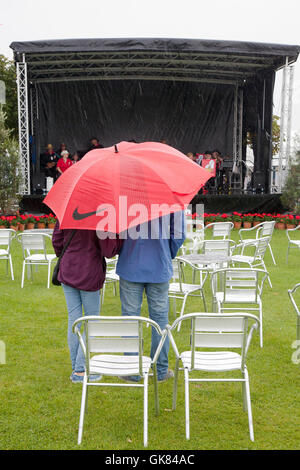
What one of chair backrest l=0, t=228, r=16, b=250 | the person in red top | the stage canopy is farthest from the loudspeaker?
chair backrest l=0, t=228, r=16, b=250

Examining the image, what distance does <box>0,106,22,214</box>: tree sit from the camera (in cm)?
1446

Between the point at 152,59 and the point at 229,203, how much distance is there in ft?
17.5

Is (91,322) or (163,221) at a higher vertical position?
(163,221)

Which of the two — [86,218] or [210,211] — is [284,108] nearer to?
[210,211]

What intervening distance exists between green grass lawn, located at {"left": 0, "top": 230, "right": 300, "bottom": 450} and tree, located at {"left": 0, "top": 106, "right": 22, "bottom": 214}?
9660 mm

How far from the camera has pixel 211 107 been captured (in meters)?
20.1

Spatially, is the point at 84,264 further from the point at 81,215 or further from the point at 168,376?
the point at 168,376

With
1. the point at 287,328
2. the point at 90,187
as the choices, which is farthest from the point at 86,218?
the point at 287,328

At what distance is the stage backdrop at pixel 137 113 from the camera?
19.5 metres

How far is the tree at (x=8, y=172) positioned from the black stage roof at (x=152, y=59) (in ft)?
8.89

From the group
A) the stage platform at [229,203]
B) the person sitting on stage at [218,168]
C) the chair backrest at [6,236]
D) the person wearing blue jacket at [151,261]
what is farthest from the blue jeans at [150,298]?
the person sitting on stage at [218,168]

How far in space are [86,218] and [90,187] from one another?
0.21 meters

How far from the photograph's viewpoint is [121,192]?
127 inches

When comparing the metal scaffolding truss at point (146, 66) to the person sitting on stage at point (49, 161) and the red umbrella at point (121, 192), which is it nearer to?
the person sitting on stage at point (49, 161)
